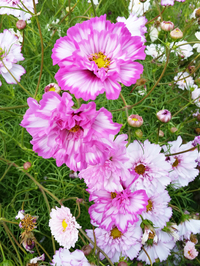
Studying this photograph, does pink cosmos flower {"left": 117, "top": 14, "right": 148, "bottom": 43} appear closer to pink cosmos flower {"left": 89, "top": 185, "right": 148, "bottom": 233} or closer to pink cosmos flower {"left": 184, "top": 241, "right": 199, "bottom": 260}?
pink cosmos flower {"left": 89, "top": 185, "right": 148, "bottom": 233}

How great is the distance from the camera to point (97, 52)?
508 mm

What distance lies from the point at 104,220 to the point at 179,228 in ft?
1.38

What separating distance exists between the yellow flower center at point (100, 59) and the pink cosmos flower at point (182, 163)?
47 cm

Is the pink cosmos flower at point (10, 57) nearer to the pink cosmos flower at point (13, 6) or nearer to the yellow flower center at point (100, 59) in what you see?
the pink cosmos flower at point (13, 6)

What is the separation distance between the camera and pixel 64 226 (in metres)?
0.71

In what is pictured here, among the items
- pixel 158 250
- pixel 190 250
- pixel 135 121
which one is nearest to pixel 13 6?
pixel 135 121

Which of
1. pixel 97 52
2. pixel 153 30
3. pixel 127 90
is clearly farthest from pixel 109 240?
pixel 153 30

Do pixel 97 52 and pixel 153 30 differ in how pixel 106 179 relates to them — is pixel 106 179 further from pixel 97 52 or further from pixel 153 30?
pixel 153 30

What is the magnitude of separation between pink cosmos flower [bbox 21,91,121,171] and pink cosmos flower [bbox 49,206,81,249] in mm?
286

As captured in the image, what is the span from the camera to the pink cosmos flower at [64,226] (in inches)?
26.1

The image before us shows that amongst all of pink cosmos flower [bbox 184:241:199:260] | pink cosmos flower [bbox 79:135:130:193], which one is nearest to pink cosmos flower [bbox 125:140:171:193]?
pink cosmos flower [bbox 79:135:130:193]

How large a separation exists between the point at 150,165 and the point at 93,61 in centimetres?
37

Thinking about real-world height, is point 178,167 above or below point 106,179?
below

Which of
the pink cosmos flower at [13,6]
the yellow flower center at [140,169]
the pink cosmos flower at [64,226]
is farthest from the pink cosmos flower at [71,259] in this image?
the pink cosmos flower at [13,6]
